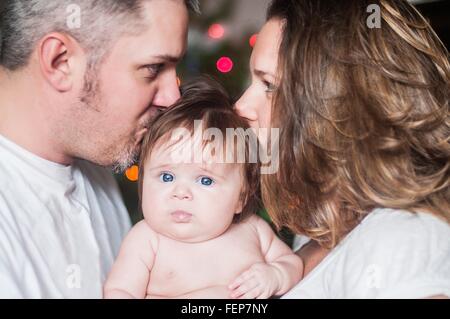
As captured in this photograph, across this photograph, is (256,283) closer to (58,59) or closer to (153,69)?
(153,69)

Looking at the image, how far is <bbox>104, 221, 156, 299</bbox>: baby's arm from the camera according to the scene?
2.85 ft

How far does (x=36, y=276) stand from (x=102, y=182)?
0.42m

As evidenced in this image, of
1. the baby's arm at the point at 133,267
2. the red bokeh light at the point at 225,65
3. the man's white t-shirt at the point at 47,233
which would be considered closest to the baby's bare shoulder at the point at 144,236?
the baby's arm at the point at 133,267

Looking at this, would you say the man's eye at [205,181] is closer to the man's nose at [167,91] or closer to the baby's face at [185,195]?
the baby's face at [185,195]

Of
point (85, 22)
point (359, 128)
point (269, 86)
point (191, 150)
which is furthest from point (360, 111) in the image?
point (85, 22)

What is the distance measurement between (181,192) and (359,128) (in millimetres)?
303

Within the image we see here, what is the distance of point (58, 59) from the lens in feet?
3.26

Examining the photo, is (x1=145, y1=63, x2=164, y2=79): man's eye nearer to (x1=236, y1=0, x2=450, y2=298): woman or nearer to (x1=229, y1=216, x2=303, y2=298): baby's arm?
(x1=236, y1=0, x2=450, y2=298): woman

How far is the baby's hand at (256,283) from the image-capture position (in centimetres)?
87

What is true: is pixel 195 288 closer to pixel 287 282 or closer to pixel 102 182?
pixel 287 282

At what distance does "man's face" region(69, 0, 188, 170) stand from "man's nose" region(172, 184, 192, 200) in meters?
0.20

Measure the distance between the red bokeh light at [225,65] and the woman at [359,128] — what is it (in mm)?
387

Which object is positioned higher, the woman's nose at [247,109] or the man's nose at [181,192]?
the woman's nose at [247,109]

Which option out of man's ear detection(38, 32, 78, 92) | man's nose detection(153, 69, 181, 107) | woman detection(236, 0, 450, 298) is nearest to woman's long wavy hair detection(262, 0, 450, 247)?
woman detection(236, 0, 450, 298)
